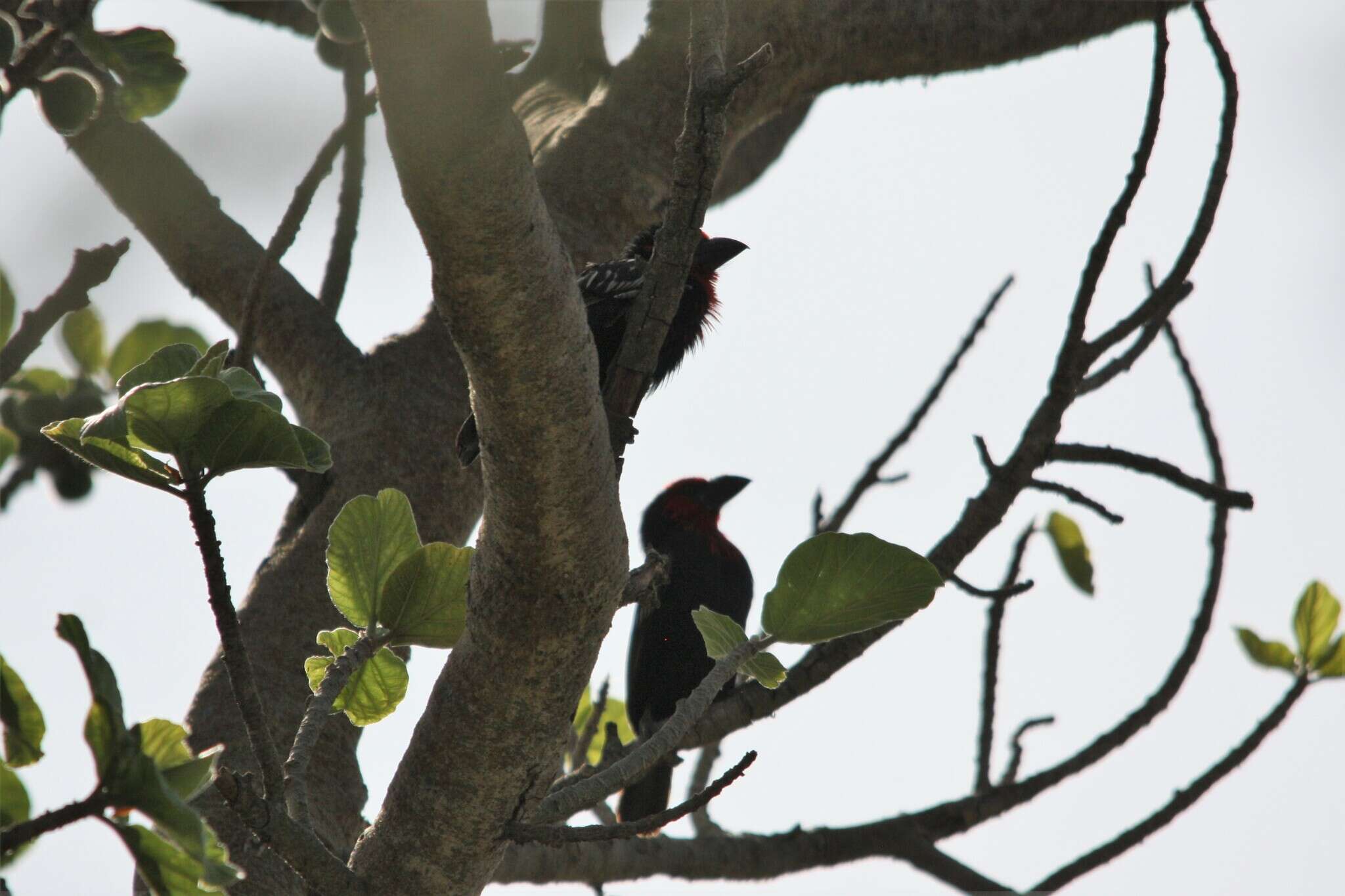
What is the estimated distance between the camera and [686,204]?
1759 mm

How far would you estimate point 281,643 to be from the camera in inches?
94.4

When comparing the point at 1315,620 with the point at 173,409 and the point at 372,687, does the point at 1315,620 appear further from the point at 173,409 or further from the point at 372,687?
the point at 173,409

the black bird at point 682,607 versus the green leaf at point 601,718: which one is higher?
the black bird at point 682,607

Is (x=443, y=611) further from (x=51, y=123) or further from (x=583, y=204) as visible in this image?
(x=583, y=204)

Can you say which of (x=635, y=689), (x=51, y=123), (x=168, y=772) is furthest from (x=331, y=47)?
(x=635, y=689)

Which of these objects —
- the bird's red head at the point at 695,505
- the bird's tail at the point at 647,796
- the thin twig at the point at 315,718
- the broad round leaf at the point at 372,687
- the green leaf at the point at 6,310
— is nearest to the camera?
the thin twig at the point at 315,718

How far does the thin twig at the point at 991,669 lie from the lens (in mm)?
3174

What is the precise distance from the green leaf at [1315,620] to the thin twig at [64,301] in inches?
110

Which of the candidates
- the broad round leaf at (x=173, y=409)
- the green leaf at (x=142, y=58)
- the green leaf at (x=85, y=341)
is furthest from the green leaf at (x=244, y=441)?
the green leaf at (x=85, y=341)

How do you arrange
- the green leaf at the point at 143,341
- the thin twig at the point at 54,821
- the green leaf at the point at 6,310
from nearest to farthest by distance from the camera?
the thin twig at the point at 54,821 < the green leaf at the point at 6,310 < the green leaf at the point at 143,341

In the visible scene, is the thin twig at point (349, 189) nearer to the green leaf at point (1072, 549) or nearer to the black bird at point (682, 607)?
the green leaf at point (1072, 549)

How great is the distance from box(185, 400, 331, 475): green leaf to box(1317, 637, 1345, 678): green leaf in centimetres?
266

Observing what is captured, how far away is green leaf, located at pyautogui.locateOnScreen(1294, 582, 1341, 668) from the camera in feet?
9.77

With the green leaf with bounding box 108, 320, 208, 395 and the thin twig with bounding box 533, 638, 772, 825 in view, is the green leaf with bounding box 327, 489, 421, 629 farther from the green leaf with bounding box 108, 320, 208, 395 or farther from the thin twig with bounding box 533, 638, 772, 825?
the green leaf with bounding box 108, 320, 208, 395
